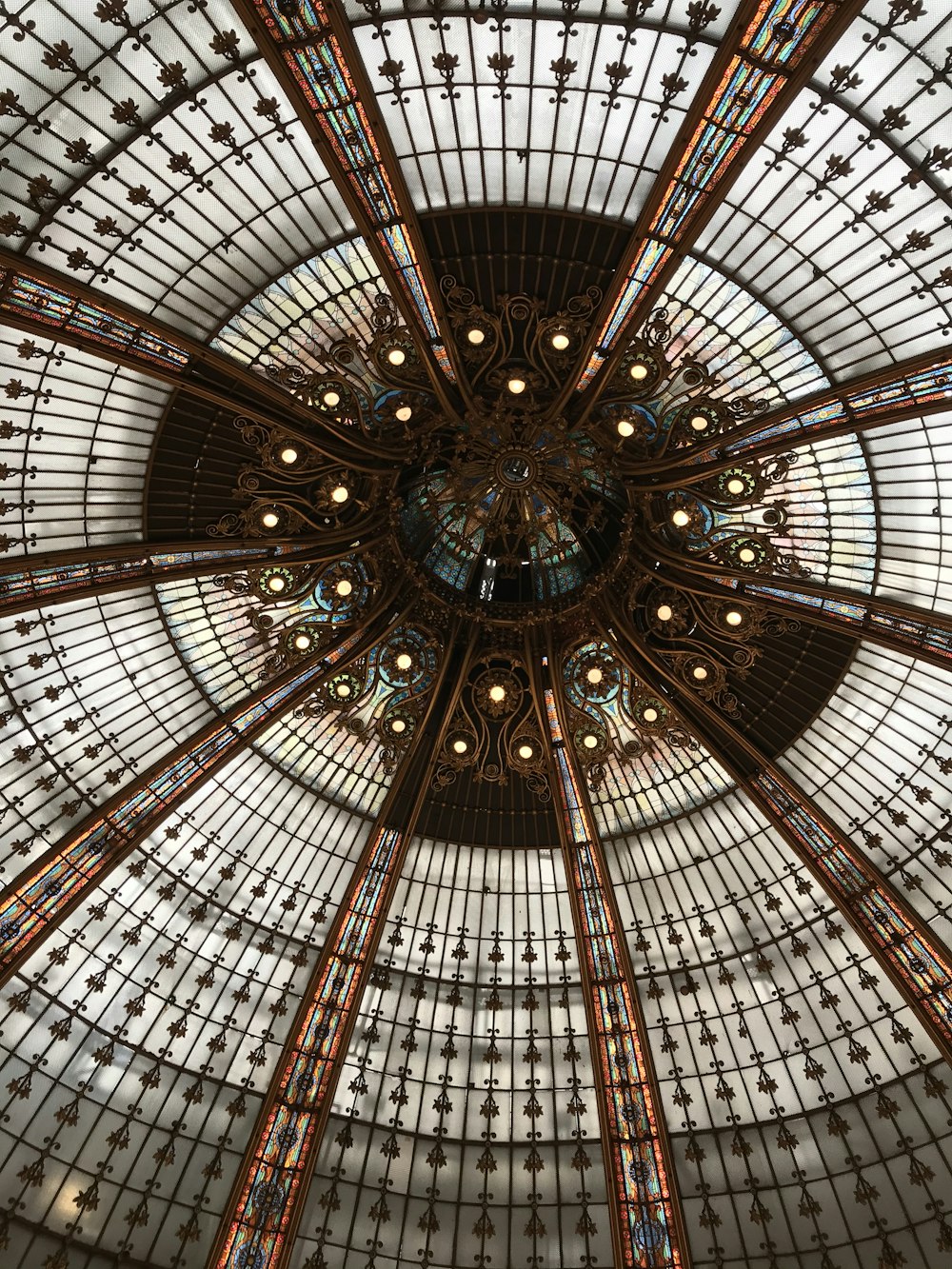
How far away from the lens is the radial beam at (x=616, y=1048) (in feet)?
64.4

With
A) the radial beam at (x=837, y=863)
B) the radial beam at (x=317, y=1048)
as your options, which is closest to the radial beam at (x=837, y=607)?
the radial beam at (x=837, y=863)

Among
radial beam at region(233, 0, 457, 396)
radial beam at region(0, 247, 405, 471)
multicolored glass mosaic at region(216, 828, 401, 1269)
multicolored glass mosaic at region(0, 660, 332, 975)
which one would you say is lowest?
multicolored glass mosaic at region(216, 828, 401, 1269)

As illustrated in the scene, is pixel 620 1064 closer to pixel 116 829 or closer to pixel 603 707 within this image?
pixel 603 707

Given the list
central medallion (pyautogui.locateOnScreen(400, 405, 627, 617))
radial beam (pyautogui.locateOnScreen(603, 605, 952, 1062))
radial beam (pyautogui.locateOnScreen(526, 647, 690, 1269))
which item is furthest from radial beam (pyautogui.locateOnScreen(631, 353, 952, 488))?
radial beam (pyautogui.locateOnScreen(526, 647, 690, 1269))

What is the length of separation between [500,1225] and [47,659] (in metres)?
14.9

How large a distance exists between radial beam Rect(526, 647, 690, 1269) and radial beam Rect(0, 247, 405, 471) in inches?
249

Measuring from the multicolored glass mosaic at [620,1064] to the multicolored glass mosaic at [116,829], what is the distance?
21.1 ft

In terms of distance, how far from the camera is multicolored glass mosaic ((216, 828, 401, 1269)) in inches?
762

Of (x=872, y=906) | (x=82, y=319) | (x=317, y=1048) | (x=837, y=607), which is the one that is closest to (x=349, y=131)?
(x=82, y=319)

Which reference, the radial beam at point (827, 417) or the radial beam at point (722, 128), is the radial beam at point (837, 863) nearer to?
the radial beam at point (827, 417)

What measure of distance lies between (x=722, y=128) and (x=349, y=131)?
583 cm

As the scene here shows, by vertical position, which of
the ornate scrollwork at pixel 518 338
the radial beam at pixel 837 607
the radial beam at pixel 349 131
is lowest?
the radial beam at pixel 837 607

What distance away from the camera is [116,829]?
2012cm

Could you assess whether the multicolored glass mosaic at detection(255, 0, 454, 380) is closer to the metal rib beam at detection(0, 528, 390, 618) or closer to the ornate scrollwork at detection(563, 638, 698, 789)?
the metal rib beam at detection(0, 528, 390, 618)
